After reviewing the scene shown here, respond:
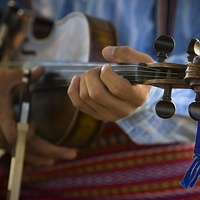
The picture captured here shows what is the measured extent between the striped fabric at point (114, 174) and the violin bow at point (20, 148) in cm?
16

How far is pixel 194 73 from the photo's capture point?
51cm

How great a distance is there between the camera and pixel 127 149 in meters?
0.91

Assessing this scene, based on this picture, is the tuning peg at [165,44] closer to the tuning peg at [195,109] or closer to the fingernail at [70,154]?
the tuning peg at [195,109]

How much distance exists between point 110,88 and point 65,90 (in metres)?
0.21

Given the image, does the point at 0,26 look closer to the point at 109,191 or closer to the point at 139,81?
the point at 109,191

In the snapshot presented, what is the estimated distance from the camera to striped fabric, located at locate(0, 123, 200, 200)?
854 mm

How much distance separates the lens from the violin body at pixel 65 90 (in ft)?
2.73

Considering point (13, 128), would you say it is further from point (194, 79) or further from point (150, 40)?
point (194, 79)

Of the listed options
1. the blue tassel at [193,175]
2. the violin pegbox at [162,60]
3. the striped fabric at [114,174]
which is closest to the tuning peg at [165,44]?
the violin pegbox at [162,60]

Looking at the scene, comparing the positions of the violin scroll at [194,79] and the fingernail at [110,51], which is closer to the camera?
the violin scroll at [194,79]

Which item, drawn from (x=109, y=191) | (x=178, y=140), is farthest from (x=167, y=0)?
(x=109, y=191)

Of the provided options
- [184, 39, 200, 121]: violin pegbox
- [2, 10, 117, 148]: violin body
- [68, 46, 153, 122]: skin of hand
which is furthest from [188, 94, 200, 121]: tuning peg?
[2, 10, 117, 148]: violin body

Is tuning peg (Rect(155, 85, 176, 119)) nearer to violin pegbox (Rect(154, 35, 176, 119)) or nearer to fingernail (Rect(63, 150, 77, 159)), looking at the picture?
violin pegbox (Rect(154, 35, 176, 119))

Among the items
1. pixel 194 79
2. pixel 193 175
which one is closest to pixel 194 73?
pixel 194 79
